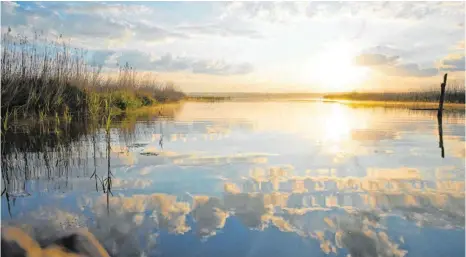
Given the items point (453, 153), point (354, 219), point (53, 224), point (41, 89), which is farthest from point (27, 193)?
point (41, 89)

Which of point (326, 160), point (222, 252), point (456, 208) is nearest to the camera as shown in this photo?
point (222, 252)

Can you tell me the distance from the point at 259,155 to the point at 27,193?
372 cm

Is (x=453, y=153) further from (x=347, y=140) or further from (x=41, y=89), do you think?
(x=41, y=89)

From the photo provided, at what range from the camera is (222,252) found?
3.01 meters

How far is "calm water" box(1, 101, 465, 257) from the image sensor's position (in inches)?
127

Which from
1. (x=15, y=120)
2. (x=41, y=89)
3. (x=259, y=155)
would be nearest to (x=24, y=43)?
(x=41, y=89)

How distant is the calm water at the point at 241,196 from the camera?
3.23 m

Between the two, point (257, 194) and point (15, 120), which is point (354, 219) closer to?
point (257, 194)

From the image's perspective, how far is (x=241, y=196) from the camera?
446cm

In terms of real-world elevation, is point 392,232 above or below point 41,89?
below

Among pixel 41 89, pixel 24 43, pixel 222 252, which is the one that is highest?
pixel 24 43

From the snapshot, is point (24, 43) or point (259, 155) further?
point (24, 43)

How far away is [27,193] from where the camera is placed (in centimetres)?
445

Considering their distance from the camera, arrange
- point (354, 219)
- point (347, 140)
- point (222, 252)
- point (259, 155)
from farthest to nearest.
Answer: point (347, 140) → point (259, 155) → point (354, 219) → point (222, 252)
